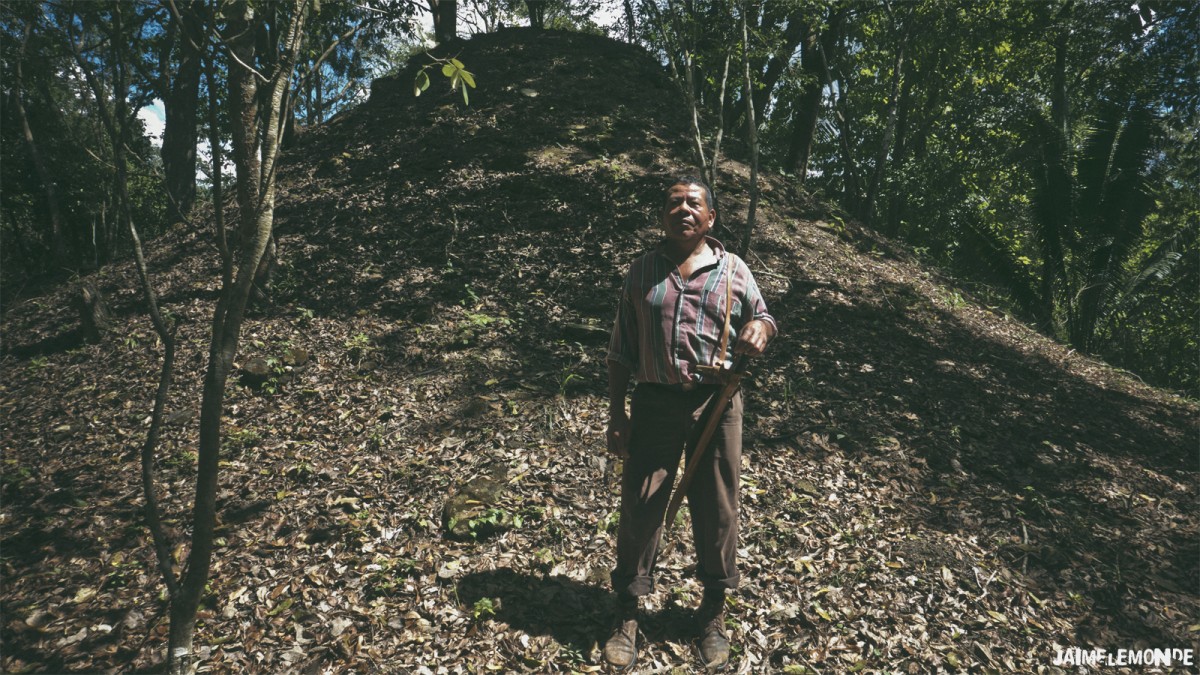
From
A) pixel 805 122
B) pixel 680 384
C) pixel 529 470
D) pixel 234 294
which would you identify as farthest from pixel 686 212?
pixel 805 122

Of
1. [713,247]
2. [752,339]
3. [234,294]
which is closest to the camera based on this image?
[234,294]

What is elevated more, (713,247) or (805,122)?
(805,122)

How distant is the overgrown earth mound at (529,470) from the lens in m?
3.14

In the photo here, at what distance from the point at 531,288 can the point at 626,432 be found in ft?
13.2

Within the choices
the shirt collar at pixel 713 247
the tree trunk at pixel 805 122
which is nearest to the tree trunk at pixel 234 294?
the shirt collar at pixel 713 247

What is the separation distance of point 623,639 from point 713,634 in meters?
0.44

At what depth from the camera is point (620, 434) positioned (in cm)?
282

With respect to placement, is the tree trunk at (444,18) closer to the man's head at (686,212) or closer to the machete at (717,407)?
the man's head at (686,212)

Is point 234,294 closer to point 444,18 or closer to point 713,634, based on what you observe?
point 713,634

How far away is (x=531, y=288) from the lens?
6629 mm

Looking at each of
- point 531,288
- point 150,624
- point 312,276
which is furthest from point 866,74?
point 150,624

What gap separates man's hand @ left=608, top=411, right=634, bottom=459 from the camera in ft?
9.27

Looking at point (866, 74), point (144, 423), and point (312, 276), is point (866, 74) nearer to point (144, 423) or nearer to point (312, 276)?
point (312, 276)

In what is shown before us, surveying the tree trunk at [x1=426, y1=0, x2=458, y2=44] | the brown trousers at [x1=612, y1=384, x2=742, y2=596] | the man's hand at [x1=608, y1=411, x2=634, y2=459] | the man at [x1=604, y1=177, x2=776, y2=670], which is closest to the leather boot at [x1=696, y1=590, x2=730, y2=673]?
the man at [x1=604, y1=177, x2=776, y2=670]
